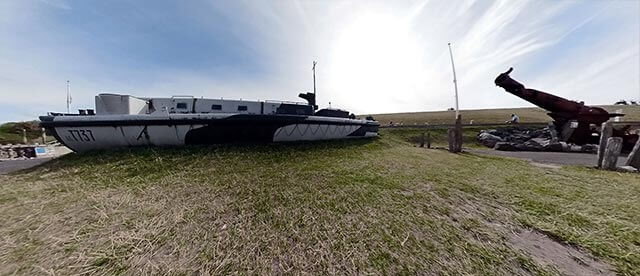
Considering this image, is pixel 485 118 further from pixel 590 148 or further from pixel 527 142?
pixel 590 148

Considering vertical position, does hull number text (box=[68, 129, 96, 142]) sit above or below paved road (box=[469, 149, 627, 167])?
above

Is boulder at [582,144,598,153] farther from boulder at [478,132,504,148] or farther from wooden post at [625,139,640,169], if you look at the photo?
wooden post at [625,139,640,169]

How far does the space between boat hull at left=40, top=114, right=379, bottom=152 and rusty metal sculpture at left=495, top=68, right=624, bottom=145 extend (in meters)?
14.0

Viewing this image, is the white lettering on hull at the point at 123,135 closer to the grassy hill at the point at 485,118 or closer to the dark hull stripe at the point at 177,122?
the dark hull stripe at the point at 177,122

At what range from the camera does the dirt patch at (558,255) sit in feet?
6.61

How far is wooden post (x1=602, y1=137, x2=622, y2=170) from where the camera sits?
6.98 meters

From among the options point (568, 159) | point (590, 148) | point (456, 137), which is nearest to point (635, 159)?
point (568, 159)

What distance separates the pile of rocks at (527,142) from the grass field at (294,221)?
38.5 ft

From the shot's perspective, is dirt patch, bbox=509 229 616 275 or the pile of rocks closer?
dirt patch, bbox=509 229 616 275

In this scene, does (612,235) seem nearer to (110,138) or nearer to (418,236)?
(418,236)

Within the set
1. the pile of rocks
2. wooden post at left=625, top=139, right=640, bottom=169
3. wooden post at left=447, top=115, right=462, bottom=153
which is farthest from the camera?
the pile of rocks

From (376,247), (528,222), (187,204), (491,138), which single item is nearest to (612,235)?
(528,222)

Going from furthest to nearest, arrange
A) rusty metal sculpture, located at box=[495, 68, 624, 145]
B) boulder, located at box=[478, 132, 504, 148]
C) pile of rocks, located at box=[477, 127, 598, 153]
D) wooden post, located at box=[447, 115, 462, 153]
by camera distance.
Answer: boulder, located at box=[478, 132, 504, 148] < pile of rocks, located at box=[477, 127, 598, 153] < rusty metal sculpture, located at box=[495, 68, 624, 145] < wooden post, located at box=[447, 115, 462, 153]

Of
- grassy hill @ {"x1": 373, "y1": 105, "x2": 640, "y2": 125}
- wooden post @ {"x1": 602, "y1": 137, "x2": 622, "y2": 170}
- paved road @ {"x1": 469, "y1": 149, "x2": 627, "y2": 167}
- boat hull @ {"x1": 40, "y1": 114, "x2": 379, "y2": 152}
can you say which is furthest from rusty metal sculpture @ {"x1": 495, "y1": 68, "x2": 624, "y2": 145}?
grassy hill @ {"x1": 373, "y1": 105, "x2": 640, "y2": 125}
